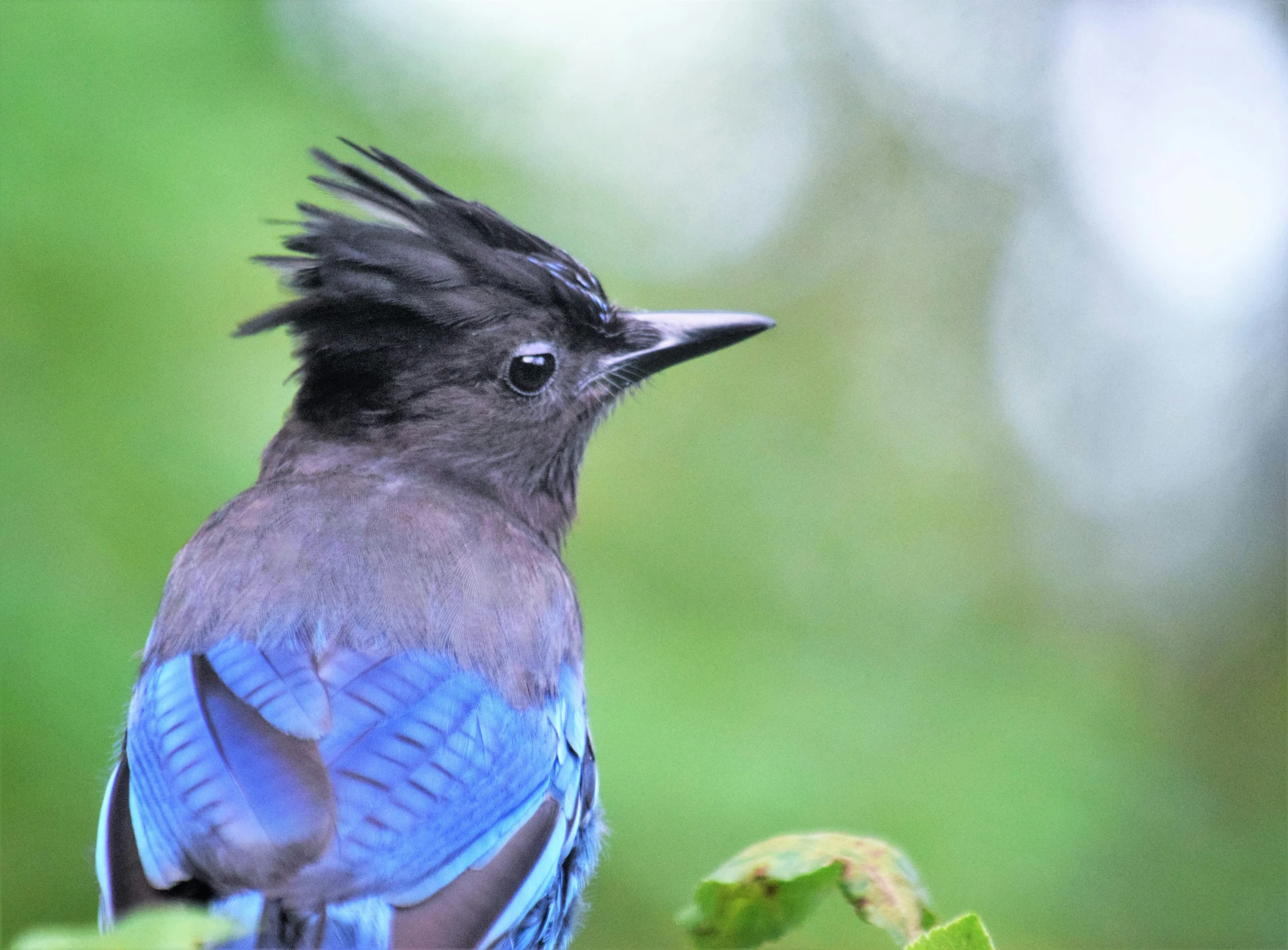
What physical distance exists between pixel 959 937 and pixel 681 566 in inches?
159

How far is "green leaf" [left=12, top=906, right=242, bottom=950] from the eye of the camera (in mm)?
866

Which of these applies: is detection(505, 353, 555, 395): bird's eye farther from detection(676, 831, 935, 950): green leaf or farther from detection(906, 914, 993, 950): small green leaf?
detection(906, 914, 993, 950): small green leaf

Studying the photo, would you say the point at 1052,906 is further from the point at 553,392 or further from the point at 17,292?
the point at 17,292

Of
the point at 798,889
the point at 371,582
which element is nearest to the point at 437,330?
the point at 371,582

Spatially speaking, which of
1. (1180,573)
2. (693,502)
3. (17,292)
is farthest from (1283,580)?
(17,292)

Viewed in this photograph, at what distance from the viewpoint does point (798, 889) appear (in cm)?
188

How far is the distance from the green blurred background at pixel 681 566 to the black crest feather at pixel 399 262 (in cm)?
79

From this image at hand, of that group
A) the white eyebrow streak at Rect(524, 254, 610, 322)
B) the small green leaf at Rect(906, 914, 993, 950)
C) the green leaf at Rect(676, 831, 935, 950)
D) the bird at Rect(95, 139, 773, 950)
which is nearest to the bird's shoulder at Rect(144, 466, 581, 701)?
the bird at Rect(95, 139, 773, 950)

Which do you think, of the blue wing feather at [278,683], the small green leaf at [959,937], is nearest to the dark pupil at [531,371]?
the blue wing feather at [278,683]

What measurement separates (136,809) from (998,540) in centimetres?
643

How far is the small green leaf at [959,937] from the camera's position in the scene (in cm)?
138

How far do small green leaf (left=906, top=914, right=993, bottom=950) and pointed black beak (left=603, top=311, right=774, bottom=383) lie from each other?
2.21m

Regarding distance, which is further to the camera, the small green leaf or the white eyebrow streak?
the white eyebrow streak

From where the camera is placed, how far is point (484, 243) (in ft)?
10.4
